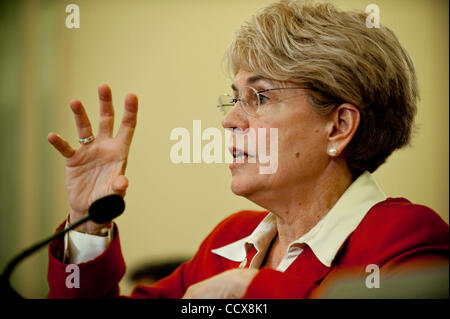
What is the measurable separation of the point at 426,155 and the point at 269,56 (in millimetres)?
1332

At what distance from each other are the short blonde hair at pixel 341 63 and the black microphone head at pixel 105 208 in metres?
0.51

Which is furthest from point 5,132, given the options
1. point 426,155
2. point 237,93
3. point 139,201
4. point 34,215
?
point 426,155

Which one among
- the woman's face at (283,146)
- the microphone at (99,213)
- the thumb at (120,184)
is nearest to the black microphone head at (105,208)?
the microphone at (99,213)

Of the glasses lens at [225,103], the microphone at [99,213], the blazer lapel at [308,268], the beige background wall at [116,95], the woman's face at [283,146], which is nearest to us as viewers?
the microphone at [99,213]

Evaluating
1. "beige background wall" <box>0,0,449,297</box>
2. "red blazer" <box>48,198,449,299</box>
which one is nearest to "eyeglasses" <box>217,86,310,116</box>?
"red blazer" <box>48,198,449,299</box>

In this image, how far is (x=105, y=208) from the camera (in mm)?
909

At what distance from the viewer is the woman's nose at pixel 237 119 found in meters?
1.19

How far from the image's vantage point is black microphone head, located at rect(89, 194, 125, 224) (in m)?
0.90

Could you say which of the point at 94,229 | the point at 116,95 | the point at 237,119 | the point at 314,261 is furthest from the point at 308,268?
the point at 116,95

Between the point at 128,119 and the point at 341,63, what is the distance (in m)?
0.57

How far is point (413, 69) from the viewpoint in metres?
1.22

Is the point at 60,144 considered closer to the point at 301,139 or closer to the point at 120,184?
the point at 120,184

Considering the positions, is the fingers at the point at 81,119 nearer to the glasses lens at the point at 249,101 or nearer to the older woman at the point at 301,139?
the older woman at the point at 301,139
